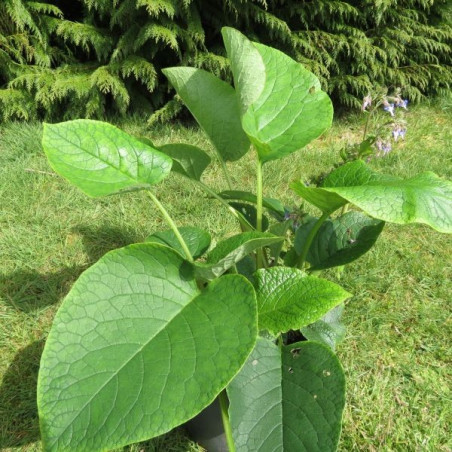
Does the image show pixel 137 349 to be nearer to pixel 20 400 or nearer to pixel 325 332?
pixel 325 332

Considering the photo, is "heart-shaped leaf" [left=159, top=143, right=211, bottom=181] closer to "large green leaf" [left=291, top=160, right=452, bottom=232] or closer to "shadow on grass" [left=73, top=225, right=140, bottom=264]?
"large green leaf" [left=291, top=160, right=452, bottom=232]

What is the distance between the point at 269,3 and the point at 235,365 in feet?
11.5

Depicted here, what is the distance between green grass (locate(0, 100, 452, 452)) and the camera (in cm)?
158

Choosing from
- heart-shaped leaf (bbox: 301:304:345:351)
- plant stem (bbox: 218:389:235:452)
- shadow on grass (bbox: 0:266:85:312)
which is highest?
plant stem (bbox: 218:389:235:452)

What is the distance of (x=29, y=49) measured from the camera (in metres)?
3.61

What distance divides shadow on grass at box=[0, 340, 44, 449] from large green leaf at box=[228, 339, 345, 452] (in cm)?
91

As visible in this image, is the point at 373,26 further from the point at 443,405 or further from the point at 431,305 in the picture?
the point at 443,405

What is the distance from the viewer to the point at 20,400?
1.67 meters

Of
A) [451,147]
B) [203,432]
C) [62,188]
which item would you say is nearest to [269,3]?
[451,147]

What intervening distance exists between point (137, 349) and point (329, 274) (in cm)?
135

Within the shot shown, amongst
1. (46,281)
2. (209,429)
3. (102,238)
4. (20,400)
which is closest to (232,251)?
(209,429)

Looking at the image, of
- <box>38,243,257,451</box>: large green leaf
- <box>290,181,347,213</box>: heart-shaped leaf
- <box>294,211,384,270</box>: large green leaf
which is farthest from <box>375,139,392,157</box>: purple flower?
<box>38,243,257,451</box>: large green leaf

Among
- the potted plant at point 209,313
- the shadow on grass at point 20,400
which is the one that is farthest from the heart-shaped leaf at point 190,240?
the shadow on grass at point 20,400

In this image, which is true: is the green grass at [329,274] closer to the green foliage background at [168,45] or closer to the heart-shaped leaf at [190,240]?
the green foliage background at [168,45]
